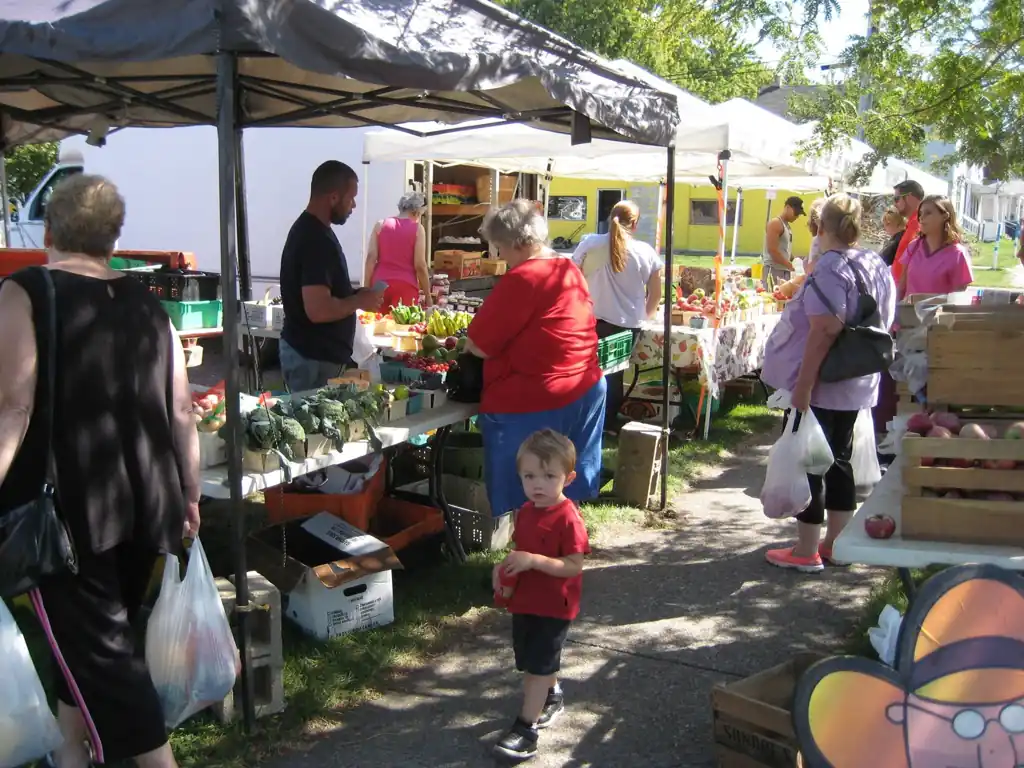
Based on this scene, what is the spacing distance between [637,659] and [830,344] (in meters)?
1.64

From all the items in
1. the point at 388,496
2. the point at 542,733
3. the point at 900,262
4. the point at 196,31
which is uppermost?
the point at 196,31

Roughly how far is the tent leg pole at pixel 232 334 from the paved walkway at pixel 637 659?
47 centimetres

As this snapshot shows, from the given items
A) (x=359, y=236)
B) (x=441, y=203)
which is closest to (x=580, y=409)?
(x=359, y=236)

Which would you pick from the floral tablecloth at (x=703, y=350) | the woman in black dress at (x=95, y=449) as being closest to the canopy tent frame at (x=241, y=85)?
the woman in black dress at (x=95, y=449)

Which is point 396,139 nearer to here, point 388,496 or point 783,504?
point 388,496

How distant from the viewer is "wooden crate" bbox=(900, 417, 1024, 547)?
2494mm

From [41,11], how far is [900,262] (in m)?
5.76

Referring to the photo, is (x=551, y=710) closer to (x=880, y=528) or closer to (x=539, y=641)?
(x=539, y=641)

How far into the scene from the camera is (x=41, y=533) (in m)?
2.35

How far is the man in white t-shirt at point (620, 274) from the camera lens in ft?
23.1

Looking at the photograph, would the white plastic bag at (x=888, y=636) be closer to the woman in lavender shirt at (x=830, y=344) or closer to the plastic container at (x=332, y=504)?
the woman in lavender shirt at (x=830, y=344)

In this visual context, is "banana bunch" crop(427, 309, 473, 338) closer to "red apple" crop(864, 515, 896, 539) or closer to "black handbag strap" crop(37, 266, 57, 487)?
"black handbag strap" crop(37, 266, 57, 487)

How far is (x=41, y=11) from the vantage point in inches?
118

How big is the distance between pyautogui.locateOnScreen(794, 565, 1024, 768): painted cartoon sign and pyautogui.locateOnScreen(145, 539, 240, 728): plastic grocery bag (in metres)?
1.63
